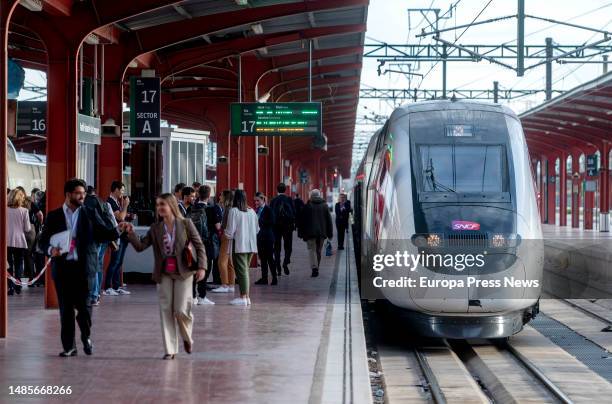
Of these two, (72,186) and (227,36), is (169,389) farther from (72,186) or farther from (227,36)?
(227,36)

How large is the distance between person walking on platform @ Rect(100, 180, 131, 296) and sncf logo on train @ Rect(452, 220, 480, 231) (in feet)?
15.9

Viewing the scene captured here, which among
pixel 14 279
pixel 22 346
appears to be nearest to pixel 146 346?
pixel 22 346

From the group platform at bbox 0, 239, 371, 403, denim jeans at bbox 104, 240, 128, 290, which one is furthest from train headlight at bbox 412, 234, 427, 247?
denim jeans at bbox 104, 240, 128, 290

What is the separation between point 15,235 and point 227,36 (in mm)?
8377

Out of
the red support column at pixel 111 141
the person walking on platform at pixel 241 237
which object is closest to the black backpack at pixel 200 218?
the person walking on platform at pixel 241 237

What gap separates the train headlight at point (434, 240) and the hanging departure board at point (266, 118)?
472 inches

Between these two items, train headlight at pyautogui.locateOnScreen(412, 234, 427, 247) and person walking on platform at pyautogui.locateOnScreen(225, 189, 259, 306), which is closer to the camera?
train headlight at pyautogui.locateOnScreen(412, 234, 427, 247)

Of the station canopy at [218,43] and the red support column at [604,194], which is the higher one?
the station canopy at [218,43]

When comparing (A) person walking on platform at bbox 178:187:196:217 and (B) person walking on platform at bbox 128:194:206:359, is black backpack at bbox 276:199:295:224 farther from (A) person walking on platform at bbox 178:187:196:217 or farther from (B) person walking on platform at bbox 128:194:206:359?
(B) person walking on platform at bbox 128:194:206:359

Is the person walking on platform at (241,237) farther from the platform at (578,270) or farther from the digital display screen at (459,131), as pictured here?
the platform at (578,270)

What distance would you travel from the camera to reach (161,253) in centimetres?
1047

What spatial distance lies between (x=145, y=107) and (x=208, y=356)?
9.90 metres

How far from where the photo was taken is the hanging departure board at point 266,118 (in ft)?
81.3

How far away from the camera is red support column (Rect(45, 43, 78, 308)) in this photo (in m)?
14.9
